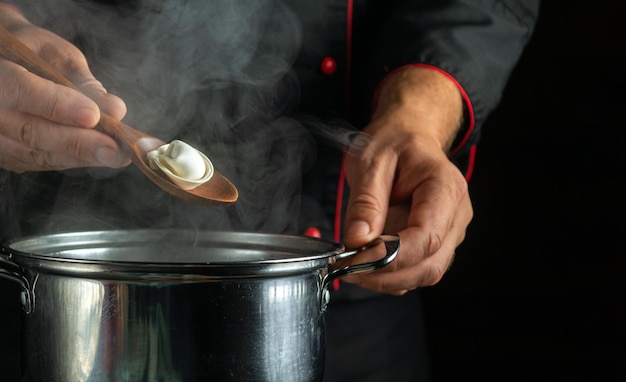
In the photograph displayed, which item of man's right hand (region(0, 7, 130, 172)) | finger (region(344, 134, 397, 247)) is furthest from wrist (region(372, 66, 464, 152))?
man's right hand (region(0, 7, 130, 172))

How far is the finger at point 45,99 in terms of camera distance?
883mm

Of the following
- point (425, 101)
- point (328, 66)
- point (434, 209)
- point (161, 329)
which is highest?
point (328, 66)

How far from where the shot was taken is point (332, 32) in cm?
137

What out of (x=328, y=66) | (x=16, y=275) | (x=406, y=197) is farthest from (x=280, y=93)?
(x=16, y=275)

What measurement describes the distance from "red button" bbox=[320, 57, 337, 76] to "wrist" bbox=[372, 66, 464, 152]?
0.34ft

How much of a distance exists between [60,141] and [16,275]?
0.25m

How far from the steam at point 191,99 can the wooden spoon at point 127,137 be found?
0.33m

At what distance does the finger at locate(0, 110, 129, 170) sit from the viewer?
916 mm

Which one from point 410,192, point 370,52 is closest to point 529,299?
point 370,52

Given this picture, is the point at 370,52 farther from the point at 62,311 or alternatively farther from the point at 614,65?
the point at 62,311

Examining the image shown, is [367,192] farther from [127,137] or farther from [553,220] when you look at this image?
[553,220]

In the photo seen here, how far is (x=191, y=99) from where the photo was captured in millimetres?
1316

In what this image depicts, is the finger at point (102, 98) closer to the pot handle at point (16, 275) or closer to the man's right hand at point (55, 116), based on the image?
the man's right hand at point (55, 116)

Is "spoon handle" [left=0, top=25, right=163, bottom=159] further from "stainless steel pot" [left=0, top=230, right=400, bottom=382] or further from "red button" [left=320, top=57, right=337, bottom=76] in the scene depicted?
"red button" [left=320, top=57, right=337, bottom=76]
